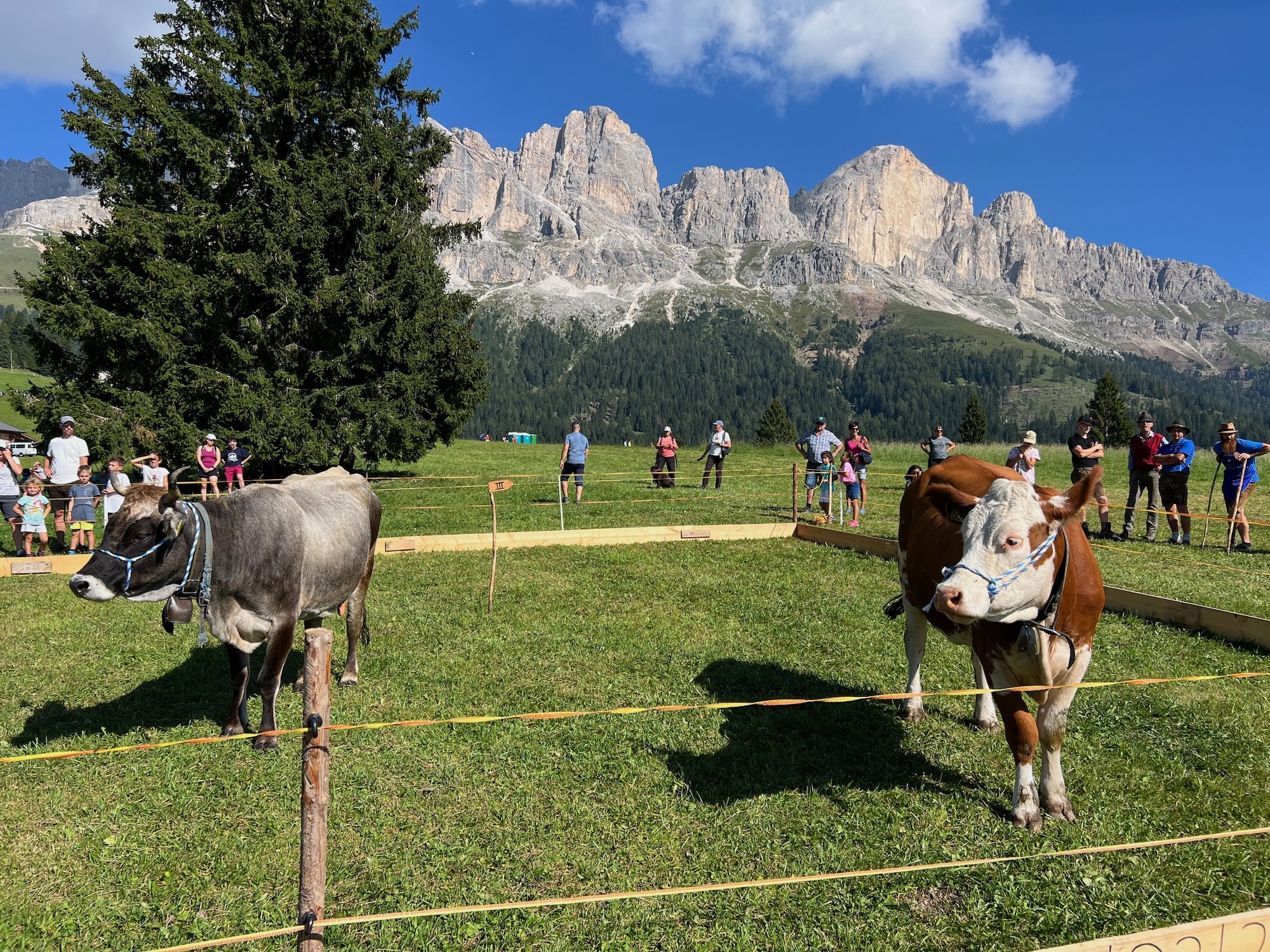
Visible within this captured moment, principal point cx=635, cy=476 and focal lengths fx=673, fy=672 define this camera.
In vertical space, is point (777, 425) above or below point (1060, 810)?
above

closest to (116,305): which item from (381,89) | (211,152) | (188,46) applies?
(211,152)

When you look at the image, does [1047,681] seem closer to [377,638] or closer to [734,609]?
[734,609]

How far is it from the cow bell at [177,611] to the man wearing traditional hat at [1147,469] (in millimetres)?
15518

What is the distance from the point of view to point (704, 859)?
3.99m

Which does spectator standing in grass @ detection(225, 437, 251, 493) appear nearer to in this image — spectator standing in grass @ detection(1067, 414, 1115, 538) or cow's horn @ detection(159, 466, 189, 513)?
cow's horn @ detection(159, 466, 189, 513)

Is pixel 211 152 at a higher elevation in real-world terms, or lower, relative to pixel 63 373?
higher

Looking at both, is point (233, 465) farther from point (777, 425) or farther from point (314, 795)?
point (777, 425)

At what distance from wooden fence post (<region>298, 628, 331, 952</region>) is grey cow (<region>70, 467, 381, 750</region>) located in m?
2.50

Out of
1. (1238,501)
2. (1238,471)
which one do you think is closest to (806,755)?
(1238,501)

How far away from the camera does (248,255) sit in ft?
61.2

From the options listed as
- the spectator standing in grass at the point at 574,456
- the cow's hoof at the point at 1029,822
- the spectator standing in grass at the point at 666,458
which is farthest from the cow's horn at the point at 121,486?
the spectator standing in grass at the point at 666,458

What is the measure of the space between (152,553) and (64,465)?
36.4 ft

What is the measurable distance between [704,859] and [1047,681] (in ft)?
7.70

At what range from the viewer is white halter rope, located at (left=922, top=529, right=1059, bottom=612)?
346 cm
